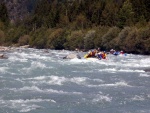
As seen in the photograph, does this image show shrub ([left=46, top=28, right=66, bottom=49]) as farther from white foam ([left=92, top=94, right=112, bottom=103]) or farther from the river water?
white foam ([left=92, top=94, right=112, bottom=103])

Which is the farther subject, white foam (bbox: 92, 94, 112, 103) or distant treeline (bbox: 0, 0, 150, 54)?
distant treeline (bbox: 0, 0, 150, 54)

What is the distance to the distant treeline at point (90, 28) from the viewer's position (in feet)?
208

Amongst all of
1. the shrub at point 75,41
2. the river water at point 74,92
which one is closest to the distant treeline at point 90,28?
the shrub at point 75,41

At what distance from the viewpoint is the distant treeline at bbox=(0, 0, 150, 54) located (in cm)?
6344

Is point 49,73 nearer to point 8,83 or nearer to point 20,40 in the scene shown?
point 8,83

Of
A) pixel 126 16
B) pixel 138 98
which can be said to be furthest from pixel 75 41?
pixel 138 98

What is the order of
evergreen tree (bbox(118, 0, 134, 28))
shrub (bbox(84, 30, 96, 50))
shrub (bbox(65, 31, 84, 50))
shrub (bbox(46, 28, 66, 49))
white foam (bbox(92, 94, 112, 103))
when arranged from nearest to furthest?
white foam (bbox(92, 94, 112, 103))
shrub (bbox(84, 30, 96, 50))
shrub (bbox(65, 31, 84, 50))
evergreen tree (bbox(118, 0, 134, 28))
shrub (bbox(46, 28, 66, 49))

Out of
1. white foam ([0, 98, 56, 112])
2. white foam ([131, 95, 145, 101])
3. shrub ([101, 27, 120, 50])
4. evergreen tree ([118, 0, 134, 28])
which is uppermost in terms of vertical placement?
white foam ([0, 98, 56, 112])

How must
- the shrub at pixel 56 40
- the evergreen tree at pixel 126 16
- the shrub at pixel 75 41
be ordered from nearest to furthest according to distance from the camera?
1. the shrub at pixel 75 41
2. the evergreen tree at pixel 126 16
3. the shrub at pixel 56 40

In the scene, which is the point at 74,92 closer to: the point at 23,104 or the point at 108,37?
the point at 23,104

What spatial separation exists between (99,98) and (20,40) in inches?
3220

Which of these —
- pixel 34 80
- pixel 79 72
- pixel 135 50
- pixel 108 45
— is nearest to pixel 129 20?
pixel 108 45

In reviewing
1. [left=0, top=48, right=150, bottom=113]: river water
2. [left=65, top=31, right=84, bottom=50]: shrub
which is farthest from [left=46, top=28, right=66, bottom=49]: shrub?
[left=0, top=48, right=150, bottom=113]: river water

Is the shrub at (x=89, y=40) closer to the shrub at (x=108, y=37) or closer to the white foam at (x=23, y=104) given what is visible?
the shrub at (x=108, y=37)
